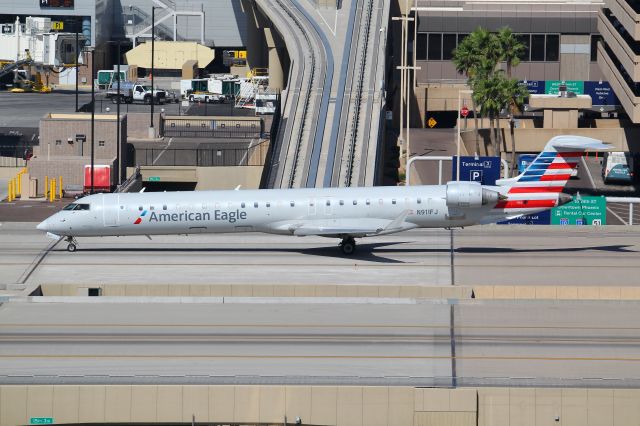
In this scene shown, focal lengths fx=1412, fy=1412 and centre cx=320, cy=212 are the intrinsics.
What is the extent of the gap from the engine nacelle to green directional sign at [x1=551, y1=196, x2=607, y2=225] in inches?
569

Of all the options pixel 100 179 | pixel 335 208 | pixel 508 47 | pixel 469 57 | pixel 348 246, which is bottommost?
pixel 348 246

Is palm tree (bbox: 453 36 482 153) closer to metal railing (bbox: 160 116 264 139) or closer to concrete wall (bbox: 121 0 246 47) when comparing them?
metal railing (bbox: 160 116 264 139)

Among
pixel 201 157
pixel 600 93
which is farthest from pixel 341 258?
pixel 600 93

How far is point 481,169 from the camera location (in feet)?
258

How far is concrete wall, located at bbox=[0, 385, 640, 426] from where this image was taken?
4047 centimetres

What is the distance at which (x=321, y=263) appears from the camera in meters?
63.6

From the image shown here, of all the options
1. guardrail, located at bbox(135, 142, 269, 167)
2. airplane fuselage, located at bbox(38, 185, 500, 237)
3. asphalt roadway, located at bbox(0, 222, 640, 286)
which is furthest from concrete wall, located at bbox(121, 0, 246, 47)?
airplane fuselage, located at bbox(38, 185, 500, 237)

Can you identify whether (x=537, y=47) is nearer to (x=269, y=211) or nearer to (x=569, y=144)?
(x=569, y=144)

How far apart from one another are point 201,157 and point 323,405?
2483 inches

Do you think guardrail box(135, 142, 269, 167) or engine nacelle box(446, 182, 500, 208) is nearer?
engine nacelle box(446, 182, 500, 208)

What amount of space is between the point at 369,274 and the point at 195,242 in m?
11.8

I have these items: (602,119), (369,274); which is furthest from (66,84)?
(369,274)

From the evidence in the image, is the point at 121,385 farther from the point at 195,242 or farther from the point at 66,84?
the point at 66,84

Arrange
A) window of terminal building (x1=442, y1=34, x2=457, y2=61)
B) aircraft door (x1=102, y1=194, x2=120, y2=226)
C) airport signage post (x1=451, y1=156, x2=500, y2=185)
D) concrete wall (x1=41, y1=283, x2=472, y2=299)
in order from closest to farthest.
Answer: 1. concrete wall (x1=41, y1=283, x2=472, y2=299)
2. aircraft door (x1=102, y1=194, x2=120, y2=226)
3. airport signage post (x1=451, y1=156, x2=500, y2=185)
4. window of terminal building (x1=442, y1=34, x2=457, y2=61)
